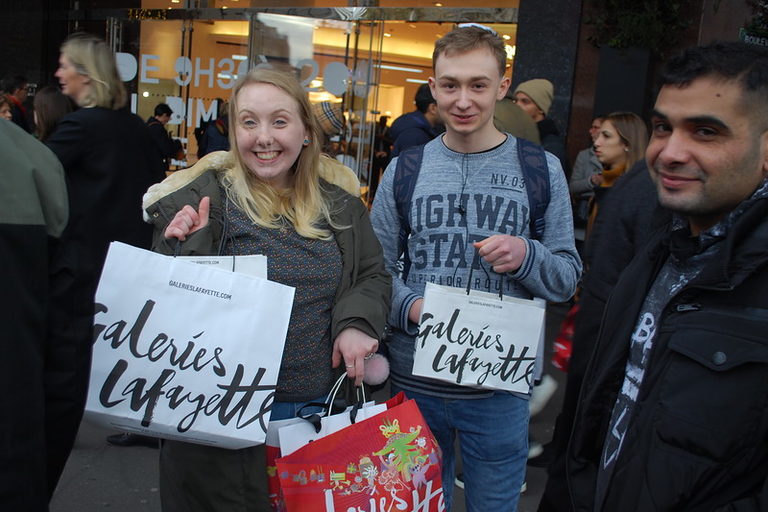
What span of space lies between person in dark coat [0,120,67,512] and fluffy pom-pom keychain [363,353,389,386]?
40.3 inches

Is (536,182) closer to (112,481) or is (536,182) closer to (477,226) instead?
(477,226)

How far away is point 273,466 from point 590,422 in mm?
902

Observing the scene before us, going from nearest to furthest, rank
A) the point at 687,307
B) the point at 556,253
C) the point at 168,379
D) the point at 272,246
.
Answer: the point at 687,307 < the point at 168,379 < the point at 272,246 < the point at 556,253

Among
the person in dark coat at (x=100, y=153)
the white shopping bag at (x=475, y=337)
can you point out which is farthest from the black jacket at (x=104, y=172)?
the white shopping bag at (x=475, y=337)

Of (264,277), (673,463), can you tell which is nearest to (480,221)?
(264,277)

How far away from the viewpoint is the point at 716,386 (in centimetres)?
126

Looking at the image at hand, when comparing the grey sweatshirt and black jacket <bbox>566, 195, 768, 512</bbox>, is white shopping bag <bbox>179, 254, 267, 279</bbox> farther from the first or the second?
black jacket <bbox>566, 195, 768, 512</bbox>

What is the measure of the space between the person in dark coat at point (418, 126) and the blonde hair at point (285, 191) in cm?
278

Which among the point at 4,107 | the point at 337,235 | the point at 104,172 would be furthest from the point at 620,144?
the point at 4,107

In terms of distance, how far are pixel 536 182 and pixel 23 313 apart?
5.15ft

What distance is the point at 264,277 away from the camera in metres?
1.98

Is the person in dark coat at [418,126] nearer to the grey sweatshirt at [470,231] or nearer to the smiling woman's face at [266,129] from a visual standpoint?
the grey sweatshirt at [470,231]

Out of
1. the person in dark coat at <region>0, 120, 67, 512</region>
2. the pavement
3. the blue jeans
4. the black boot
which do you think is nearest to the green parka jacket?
the blue jeans

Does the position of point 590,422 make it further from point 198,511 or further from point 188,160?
point 188,160
